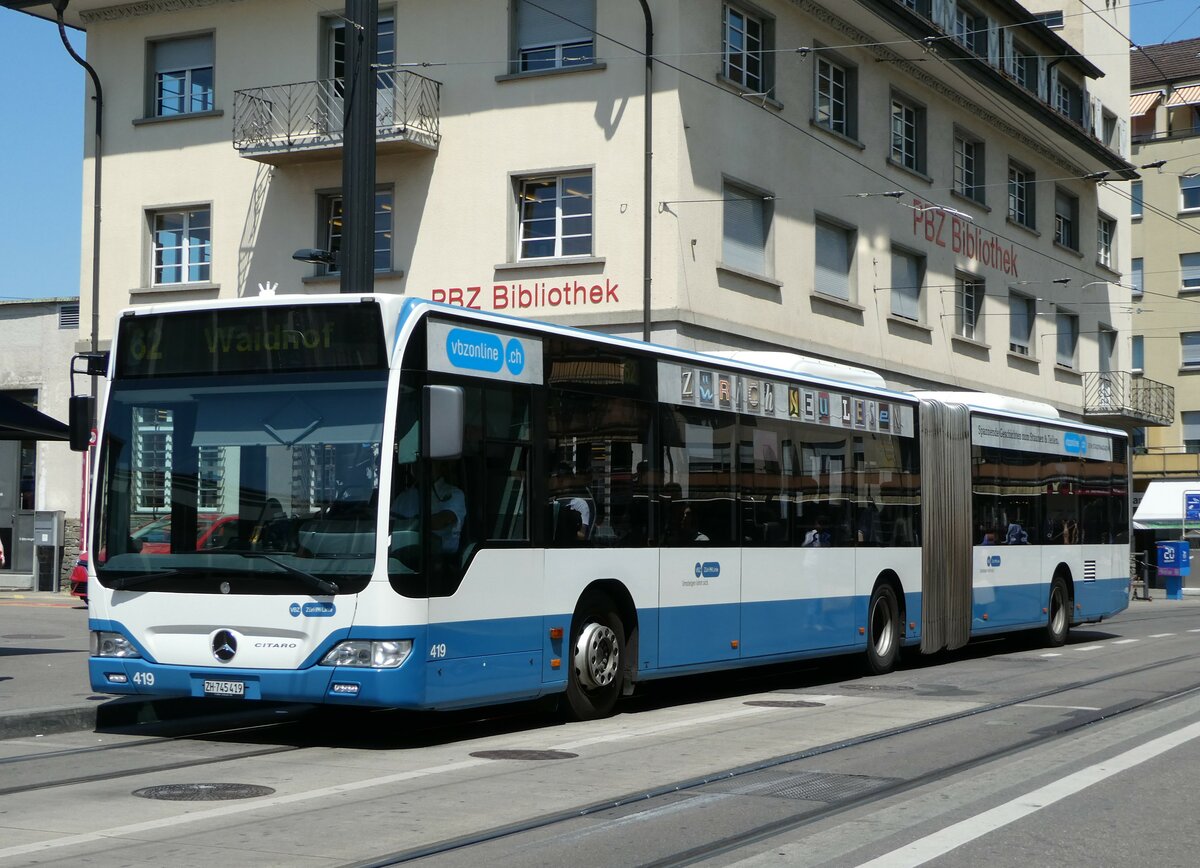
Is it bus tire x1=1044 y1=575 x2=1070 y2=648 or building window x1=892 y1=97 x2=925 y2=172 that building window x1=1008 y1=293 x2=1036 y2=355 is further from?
bus tire x1=1044 y1=575 x2=1070 y2=648

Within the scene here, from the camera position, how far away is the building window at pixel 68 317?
34062 mm

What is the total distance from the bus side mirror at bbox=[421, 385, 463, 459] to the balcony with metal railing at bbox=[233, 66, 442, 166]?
16375 millimetres

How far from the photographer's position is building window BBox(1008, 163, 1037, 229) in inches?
1481

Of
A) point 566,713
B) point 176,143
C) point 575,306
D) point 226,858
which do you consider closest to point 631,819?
point 226,858

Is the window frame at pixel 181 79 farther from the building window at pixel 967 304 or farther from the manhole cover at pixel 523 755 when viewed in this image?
the manhole cover at pixel 523 755

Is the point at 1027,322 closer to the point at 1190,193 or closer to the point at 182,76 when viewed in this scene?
the point at 182,76

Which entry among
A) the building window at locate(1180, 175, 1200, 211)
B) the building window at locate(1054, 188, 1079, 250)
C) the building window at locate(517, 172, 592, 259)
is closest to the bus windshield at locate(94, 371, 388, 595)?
the building window at locate(517, 172, 592, 259)

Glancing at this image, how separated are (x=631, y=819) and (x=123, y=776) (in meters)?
3.19

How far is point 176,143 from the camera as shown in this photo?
2884 centimetres

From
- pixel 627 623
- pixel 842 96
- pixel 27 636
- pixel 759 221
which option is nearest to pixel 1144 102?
pixel 842 96

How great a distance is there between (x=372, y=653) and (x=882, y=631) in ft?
28.0

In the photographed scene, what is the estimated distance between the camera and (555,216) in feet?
83.9

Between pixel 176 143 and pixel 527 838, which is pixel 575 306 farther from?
pixel 527 838

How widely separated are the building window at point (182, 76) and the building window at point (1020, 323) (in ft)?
61.0
